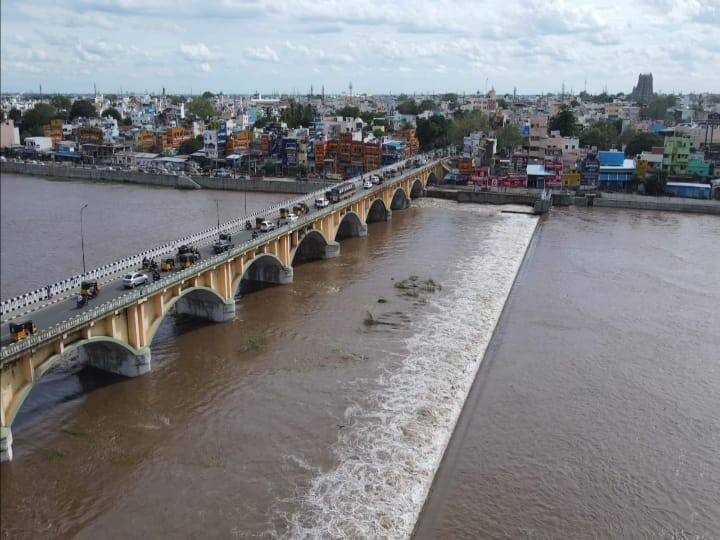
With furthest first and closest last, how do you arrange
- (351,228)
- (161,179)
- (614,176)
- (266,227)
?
(161,179), (614,176), (351,228), (266,227)

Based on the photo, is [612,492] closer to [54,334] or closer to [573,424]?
[573,424]

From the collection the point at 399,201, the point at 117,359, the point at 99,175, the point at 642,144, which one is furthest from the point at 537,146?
the point at 117,359

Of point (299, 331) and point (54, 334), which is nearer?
point (54, 334)

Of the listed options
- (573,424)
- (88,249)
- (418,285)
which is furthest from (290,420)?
(88,249)

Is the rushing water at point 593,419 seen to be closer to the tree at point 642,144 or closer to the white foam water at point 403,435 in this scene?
the white foam water at point 403,435

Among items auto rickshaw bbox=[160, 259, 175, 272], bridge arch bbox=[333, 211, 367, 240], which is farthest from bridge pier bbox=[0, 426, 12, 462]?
bridge arch bbox=[333, 211, 367, 240]

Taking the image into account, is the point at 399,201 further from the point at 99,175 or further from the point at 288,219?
the point at 99,175

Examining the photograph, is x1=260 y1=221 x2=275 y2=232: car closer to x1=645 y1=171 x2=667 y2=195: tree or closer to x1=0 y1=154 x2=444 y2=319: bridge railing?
x1=0 y1=154 x2=444 y2=319: bridge railing
